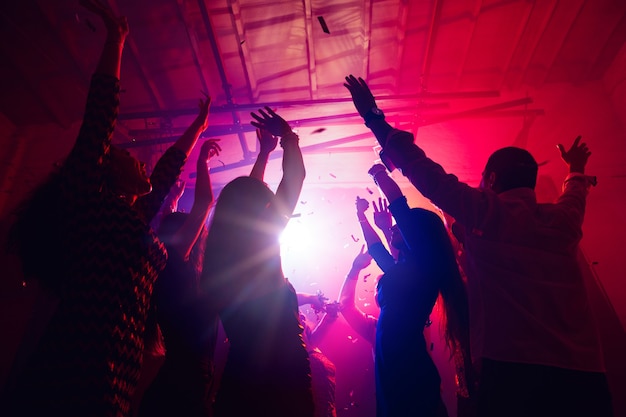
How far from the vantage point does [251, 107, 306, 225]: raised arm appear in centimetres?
174

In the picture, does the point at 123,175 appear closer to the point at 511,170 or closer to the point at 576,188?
the point at 511,170

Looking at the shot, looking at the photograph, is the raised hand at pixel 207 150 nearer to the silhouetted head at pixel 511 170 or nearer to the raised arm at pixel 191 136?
the raised arm at pixel 191 136

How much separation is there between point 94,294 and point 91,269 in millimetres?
92

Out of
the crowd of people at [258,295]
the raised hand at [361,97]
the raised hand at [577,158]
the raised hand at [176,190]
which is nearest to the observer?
the crowd of people at [258,295]

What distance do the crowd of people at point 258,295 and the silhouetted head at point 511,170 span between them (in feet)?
0.03

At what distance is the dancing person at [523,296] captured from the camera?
1333 mm

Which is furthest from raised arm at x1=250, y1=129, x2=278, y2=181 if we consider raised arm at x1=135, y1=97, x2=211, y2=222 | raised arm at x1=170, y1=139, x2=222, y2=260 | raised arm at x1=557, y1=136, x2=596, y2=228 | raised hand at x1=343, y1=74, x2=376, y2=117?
raised arm at x1=557, y1=136, x2=596, y2=228

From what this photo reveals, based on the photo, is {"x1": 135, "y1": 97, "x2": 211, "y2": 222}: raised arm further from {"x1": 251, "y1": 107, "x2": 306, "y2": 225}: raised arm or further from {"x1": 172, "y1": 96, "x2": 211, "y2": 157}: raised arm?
{"x1": 251, "y1": 107, "x2": 306, "y2": 225}: raised arm

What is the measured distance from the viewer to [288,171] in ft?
6.20

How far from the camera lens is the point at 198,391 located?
1783 millimetres

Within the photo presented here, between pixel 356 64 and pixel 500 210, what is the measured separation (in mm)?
4788

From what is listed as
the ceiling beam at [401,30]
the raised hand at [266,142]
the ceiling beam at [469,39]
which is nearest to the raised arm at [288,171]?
the raised hand at [266,142]

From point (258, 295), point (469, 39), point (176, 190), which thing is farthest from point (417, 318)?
point (469, 39)

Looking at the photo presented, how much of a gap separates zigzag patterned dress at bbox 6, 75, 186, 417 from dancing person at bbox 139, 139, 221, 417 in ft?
1.16
